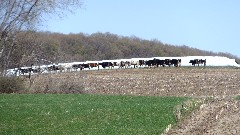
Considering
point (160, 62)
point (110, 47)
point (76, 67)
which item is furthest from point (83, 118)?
point (110, 47)

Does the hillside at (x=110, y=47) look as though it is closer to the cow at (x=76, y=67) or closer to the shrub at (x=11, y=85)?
the cow at (x=76, y=67)

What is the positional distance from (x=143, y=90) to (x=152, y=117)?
17788 millimetres

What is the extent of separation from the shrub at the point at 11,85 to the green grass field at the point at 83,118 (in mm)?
10828

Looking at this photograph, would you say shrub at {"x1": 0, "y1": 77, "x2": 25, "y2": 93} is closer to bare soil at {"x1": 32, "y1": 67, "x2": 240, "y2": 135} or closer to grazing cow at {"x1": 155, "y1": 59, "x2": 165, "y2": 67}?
bare soil at {"x1": 32, "y1": 67, "x2": 240, "y2": 135}

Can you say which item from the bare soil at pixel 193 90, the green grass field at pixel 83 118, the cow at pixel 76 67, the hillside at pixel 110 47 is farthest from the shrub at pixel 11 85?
the hillside at pixel 110 47

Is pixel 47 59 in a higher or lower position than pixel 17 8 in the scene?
lower

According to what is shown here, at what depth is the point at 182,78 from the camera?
140 feet

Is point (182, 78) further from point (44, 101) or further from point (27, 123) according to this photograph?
point (27, 123)

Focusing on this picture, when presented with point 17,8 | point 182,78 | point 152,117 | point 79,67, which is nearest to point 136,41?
point 79,67

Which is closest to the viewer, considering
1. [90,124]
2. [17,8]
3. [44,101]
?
[90,124]

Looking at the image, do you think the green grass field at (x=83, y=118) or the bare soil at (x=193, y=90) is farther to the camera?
the green grass field at (x=83, y=118)

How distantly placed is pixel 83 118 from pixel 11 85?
56.0 ft

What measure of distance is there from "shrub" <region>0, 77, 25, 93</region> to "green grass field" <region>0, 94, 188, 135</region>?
10.8 meters

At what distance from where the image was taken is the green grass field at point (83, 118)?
623 inches
